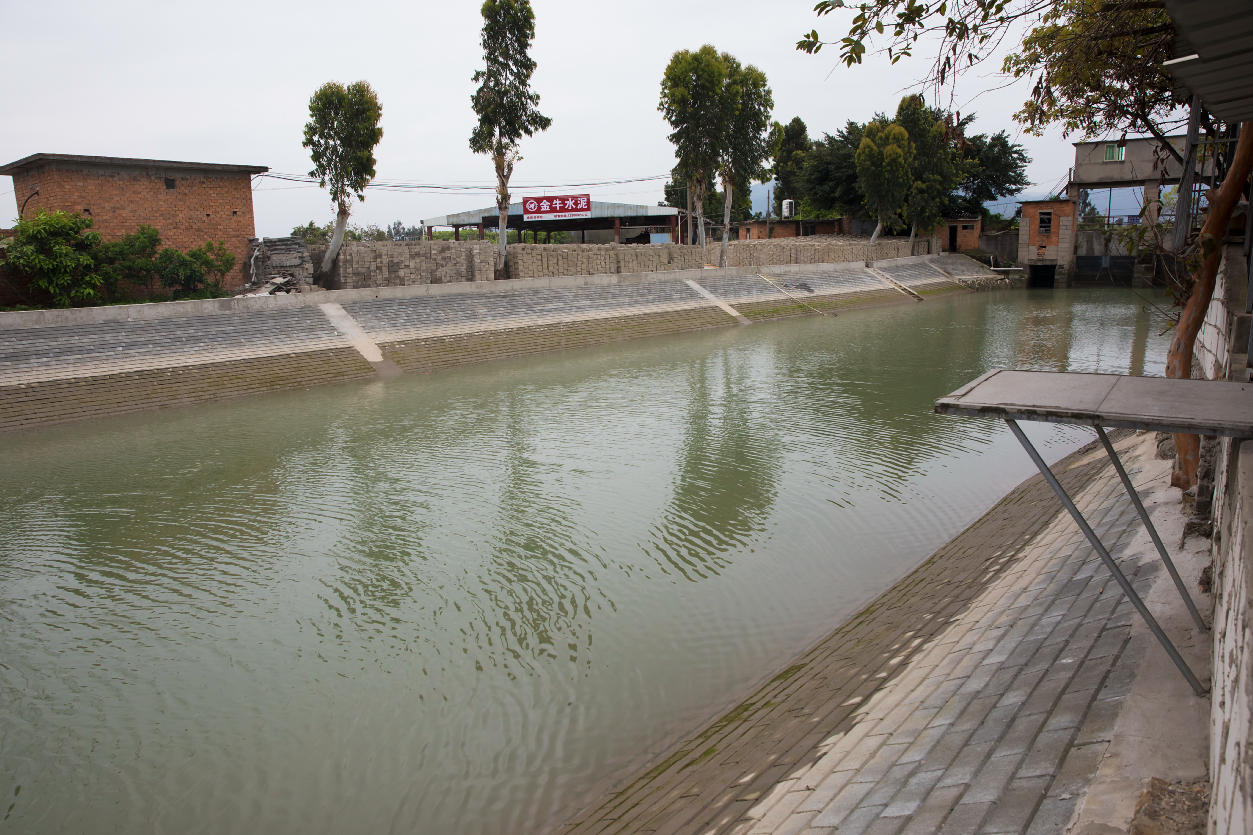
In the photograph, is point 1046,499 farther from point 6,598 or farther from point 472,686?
point 6,598

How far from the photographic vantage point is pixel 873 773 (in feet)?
14.3

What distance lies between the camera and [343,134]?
85.5 feet

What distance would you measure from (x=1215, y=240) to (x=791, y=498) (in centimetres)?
553

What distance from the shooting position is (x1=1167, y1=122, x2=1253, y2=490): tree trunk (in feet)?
21.3

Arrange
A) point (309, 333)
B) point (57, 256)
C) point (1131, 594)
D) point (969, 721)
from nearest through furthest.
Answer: point (1131, 594)
point (969, 721)
point (57, 256)
point (309, 333)

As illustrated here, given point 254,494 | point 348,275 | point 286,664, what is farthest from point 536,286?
point 286,664

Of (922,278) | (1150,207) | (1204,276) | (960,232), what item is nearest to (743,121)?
(922,278)

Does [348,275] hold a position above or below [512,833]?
above

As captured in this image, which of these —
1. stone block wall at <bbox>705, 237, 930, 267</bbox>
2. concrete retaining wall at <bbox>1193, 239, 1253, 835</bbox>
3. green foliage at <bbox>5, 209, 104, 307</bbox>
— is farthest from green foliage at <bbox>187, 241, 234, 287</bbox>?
concrete retaining wall at <bbox>1193, 239, 1253, 835</bbox>

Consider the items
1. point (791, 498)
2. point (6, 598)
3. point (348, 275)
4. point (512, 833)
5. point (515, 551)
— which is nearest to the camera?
point (512, 833)

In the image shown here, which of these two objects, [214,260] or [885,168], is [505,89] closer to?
[214,260]

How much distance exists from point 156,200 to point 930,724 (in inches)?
1168

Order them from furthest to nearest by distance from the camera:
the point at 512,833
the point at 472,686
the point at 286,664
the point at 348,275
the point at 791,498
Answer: the point at 348,275
the point at 791,498
the point at 286,664
the point at 472,686
the point at 512,833

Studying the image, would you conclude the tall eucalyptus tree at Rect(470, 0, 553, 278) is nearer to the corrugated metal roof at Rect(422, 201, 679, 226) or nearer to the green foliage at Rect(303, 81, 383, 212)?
the green foliage at Rect(303, 81, 383, 212)
